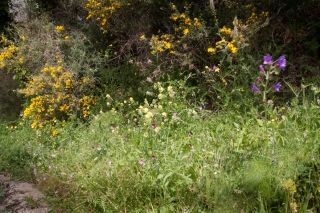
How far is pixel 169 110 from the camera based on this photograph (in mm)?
3766

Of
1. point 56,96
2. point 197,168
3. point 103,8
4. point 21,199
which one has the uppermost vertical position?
point 103,8

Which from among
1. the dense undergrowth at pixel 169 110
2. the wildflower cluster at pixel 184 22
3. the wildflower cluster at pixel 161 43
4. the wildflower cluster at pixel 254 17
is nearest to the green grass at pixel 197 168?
the dense undergrowth at pixel 169 110

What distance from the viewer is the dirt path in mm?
3086

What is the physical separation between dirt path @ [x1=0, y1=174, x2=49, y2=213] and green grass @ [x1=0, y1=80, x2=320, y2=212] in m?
0.12

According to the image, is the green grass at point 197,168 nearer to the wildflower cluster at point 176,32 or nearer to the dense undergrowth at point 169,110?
the dense undergrowth at point 169,110

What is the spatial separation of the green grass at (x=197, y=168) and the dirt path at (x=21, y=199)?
12cm

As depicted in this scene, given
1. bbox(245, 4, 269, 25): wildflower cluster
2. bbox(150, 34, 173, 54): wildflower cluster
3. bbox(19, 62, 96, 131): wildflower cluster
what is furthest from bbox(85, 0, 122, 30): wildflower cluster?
bbox(245, 4, 269, 25): wildflower cluster

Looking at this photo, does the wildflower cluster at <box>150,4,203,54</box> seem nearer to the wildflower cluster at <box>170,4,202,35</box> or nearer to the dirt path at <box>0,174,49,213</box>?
the wildflower cluster at <box>170,4,202,35</box>

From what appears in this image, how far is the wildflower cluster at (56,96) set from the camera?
5637 millimetres

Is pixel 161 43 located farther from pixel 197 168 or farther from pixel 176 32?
pixel 197 168

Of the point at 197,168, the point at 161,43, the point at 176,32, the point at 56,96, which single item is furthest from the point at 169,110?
the point at 56,96

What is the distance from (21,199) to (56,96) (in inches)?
106

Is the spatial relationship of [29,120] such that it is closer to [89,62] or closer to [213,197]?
[89,62]

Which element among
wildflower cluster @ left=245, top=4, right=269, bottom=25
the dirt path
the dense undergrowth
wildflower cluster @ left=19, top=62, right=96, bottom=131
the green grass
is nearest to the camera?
the green grass
